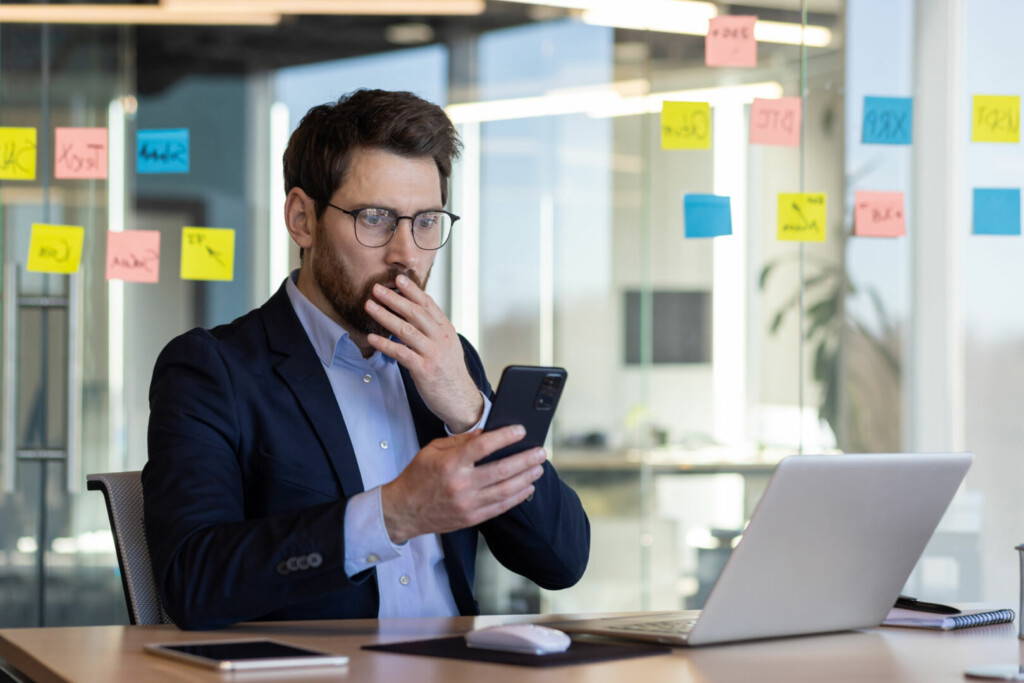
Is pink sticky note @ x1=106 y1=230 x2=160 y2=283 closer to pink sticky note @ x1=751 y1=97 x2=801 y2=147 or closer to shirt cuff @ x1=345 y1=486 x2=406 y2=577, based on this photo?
pink sticky note @ x1=751 y1=97 x2=801 y2=147

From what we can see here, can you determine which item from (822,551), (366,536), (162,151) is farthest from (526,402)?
(162,151)

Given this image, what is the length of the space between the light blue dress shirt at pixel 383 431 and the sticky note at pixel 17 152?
1686 mm

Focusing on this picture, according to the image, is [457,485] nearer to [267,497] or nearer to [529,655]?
[529,655]

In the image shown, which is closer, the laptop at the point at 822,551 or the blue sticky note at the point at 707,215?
the laptop at the point at 822,551

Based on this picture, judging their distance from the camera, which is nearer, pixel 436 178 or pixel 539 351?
pixel 436 178

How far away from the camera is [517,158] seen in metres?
4.03

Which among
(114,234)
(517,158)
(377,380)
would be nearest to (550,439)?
(517,158)

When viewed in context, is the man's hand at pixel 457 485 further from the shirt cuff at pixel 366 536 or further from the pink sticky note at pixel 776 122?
the pink sticky note at pixel 776 122

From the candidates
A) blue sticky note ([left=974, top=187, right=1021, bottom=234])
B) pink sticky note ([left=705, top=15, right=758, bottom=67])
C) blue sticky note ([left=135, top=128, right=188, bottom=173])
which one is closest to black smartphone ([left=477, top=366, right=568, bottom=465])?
blue sticky note ([left=135, top=128, right=188, bottom=173])

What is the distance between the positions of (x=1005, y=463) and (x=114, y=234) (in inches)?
94.6

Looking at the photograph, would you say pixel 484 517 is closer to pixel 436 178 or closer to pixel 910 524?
pixel 910 524

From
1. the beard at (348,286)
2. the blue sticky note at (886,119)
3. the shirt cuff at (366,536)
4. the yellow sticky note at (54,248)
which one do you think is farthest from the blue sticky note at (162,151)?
the shirt cuff at (366,536)

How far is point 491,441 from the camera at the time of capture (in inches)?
56.5

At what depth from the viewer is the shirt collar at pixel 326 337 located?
6.09 feet
